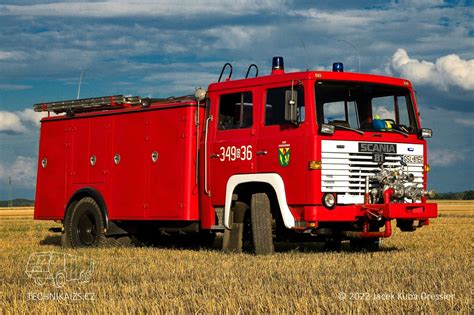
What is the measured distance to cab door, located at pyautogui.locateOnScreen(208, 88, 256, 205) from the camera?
14.2 m

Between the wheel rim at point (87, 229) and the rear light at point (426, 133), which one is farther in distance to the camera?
the wheel rim at point (87, 229)

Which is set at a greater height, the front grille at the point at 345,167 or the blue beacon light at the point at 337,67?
the blue beacon light at the point at 337,67

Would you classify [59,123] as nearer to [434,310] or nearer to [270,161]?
[270,161]

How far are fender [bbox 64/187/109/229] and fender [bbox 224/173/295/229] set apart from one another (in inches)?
129

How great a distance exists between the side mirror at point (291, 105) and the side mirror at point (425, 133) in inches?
100

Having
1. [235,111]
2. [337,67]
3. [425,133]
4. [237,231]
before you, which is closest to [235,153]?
[235,111]

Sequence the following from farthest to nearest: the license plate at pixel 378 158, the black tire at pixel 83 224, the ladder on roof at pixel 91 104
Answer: the black tire at pixel 83 224 < the ladder on roof at pixel 91 104 < the license plate at pixel 378 158

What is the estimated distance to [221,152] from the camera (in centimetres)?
1467

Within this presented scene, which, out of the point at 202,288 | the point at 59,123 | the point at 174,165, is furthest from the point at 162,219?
the point at 202,288

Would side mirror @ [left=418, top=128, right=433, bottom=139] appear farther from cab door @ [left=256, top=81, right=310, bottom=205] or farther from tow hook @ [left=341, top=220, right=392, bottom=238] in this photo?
cab door @ [left=256, top=81, right=310, bottom=205]

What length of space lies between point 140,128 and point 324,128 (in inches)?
174

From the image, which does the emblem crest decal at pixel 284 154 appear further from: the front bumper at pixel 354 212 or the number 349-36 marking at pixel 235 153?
the front bumper at pixel 354 212

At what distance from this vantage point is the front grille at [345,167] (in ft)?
43.8

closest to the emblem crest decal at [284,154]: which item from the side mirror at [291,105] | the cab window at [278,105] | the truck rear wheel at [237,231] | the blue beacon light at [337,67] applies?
the cab window at [278,105]
